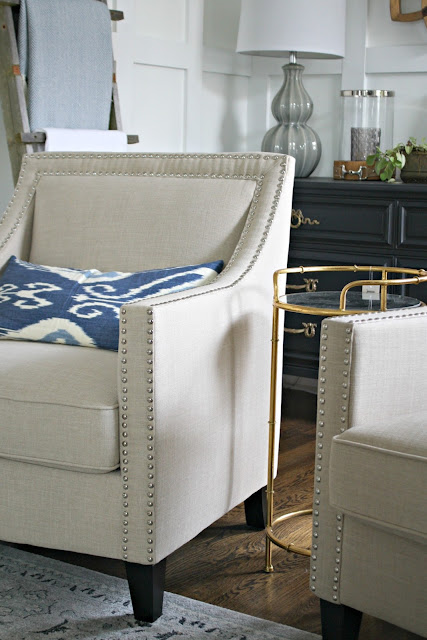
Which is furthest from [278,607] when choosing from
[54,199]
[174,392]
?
[54,199]

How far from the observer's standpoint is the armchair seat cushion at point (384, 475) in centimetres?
131

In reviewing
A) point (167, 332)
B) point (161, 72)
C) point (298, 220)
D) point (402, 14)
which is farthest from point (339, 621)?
point (402, 14)

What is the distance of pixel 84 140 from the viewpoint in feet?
9.04

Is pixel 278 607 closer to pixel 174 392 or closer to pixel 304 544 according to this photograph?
pixel 304 544

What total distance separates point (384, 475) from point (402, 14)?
96.7 inches

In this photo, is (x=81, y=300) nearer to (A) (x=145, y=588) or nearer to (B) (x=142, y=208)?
(B) (x=142, y=208)

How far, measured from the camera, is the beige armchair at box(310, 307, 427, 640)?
134cm

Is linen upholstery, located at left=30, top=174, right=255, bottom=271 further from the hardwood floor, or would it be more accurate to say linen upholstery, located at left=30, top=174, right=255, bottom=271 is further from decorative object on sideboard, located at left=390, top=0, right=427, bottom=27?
decorative object on sideboard, located at left=390, top=0, right=427, bottom=27

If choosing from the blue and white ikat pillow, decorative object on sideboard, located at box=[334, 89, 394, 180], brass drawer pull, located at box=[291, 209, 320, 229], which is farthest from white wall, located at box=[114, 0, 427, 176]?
the blue and white ikat pillow

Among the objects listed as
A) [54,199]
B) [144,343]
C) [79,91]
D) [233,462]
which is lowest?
[233,462]

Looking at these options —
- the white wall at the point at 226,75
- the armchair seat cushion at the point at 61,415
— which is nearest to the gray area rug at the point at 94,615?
the armchair seat cushion at the point at 61,415

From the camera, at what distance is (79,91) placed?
2791mm

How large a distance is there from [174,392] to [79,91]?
1500mm

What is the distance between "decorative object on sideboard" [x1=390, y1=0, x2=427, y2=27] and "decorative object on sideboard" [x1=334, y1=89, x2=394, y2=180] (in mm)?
295
